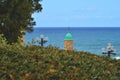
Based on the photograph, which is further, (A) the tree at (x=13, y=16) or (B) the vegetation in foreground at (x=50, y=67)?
(A) the tree at (x=13, y=16)

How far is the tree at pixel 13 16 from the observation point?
19.1m

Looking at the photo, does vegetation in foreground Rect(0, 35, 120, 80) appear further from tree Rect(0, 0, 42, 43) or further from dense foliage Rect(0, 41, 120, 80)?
tree Rect(0, 0, 42, 43)

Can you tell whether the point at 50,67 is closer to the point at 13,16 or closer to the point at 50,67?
the point at 50,67

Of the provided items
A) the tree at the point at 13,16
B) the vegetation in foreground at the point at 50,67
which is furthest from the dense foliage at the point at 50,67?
the tree at the point at 13,16

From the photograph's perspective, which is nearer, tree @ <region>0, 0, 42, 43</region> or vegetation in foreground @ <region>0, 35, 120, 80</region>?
vegetation in foreground @ <region>0, 35, 120, 80</region>

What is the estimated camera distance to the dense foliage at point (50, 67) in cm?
660

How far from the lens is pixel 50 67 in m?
7.04

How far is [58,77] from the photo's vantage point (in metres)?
6.57

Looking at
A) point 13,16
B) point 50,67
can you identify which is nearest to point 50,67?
point 50,67

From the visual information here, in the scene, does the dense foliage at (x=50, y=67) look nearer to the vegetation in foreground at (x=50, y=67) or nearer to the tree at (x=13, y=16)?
the vegetation in foreground at (x=50, y=67)

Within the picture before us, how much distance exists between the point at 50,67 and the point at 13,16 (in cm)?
1240

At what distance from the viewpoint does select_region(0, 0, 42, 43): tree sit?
752 inches

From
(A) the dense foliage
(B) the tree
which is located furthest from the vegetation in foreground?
(B) the tree

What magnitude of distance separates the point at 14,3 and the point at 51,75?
1268cm
